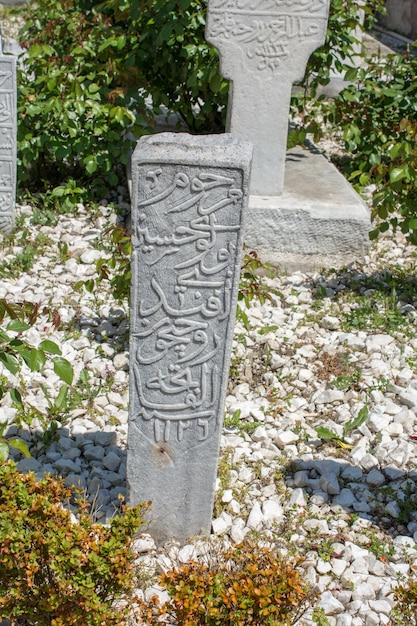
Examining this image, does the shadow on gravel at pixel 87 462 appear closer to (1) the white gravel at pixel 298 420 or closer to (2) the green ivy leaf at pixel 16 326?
(1) the white gravel at pixel 298 420

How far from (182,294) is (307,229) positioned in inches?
92.5

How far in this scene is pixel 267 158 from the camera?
181 inches

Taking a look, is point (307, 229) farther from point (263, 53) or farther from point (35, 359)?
point (35, 359)

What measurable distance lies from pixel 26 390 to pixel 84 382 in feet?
0.81

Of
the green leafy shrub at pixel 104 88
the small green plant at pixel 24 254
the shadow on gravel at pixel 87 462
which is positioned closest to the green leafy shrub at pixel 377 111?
the green leafy shrub at pixel 104 88

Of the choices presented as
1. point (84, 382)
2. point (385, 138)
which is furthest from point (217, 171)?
point (385, 138)

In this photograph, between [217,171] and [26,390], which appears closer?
[217,171]

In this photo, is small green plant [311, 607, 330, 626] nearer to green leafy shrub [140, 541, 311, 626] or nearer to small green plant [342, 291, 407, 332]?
green leafy shrub [140, 541, 311, 626]

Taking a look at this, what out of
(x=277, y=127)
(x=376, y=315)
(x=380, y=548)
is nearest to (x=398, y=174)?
(x=376, y=315)

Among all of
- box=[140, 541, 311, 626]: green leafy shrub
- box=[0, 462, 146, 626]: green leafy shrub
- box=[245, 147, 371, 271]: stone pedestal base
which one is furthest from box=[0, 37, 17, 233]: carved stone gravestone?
box=[140, 541, 311, 626]: green leafy shrub

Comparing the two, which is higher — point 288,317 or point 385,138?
point 385,138

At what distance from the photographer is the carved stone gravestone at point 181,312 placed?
7.34ft

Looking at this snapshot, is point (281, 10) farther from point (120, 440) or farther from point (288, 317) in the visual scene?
point (120, 440)

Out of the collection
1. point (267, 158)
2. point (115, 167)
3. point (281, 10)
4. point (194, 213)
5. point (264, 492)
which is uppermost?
point (281, 10)
